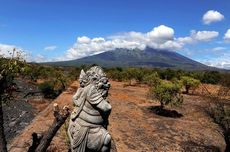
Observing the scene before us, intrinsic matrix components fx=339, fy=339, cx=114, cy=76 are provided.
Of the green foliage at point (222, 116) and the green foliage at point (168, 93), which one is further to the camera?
the green foliage at point (168, 93)

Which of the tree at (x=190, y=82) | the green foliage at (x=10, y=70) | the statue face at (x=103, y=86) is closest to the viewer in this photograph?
the statue face at (x=103, y=86)

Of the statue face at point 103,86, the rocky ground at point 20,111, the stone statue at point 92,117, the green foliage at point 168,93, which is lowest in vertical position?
the rocky ground at point 20,111

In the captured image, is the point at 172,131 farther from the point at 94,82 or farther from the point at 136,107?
the point at 94,82

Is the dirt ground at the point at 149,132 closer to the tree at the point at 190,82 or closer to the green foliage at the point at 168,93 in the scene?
the green foliage at the point at 168,93

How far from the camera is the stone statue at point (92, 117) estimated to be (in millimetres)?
7168

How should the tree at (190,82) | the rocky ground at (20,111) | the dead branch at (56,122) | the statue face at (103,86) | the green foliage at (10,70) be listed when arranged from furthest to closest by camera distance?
the tree at (190,82) < the rocky ground at (20,111) < the green foliage at (10,70) < the dead branch at (56,122) < the statue face at (103,86)

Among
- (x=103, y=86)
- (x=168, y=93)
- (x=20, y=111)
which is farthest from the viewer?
(x=20, y=111)

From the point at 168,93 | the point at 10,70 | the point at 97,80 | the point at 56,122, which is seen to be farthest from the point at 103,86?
the point at 168,93

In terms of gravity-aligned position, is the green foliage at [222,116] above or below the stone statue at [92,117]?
below

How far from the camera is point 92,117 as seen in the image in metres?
7.25

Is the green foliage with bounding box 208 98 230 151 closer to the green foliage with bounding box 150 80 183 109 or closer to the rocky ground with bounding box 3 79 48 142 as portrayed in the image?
the rocky ground with bounding box 3 79 48 142

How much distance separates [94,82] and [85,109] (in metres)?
0.62

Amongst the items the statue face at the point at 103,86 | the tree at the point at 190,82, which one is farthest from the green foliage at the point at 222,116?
the tree at the point at 190,82

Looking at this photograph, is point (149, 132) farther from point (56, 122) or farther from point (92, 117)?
point (92, 117)
